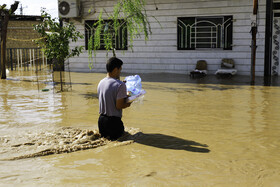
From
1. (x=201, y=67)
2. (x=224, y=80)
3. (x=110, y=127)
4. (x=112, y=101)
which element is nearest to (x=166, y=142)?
(x=110, y=127)

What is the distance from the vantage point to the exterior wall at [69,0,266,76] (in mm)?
15133

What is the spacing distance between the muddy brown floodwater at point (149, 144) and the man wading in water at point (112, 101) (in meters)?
0.20

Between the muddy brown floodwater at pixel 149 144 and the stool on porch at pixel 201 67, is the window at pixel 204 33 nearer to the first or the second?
the stool on porch at pixel 201 67

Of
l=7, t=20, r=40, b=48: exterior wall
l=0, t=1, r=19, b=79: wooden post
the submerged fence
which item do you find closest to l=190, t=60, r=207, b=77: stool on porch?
the submerged fence

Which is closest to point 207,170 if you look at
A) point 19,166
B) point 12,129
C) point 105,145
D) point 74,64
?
point 105,145

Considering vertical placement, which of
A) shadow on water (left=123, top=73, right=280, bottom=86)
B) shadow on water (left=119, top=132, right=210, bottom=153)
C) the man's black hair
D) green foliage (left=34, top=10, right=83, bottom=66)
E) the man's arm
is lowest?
shadow on water (left=119, top=132, right=210, bottom=153)

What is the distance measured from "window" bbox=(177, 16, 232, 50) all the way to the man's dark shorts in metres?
11.0

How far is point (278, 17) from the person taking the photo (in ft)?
48.7

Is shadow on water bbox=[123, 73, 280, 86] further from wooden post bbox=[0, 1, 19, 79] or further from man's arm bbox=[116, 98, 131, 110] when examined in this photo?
man's arm bbox=[116, 98, 131, 110]

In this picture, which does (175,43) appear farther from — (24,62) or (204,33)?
(24,62)

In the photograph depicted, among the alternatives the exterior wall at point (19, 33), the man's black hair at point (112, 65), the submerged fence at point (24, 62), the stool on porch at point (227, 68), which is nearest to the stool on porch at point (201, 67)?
the stool on porch at point (227, 68)

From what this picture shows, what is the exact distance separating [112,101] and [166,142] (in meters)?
1.06

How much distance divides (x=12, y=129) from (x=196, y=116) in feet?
12.0

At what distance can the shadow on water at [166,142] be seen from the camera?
17.2 feet
